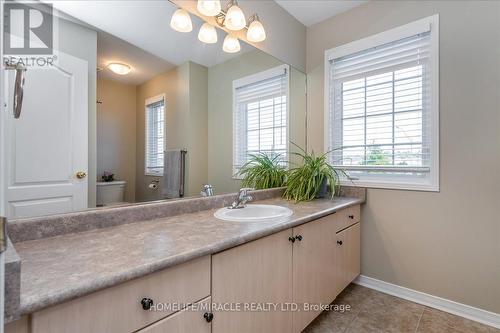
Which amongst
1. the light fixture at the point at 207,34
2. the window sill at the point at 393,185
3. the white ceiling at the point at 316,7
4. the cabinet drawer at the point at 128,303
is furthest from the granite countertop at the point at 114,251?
the white ceiling at the point at 316,7

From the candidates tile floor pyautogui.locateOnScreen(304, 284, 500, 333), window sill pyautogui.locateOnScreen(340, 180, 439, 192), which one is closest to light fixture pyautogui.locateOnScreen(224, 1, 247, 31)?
window sill pyautogui.locateOnScreen(340, 180, 439, 192)

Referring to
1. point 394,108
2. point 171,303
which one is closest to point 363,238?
point 394,108

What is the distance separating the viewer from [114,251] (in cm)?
84

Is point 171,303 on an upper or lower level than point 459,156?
lower

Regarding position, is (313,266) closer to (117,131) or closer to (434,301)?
(434,301)

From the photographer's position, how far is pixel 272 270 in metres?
1.19

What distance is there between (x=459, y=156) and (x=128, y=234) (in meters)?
2.06

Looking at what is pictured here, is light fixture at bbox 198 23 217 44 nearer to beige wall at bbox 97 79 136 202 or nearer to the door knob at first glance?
beige wall at bbox 97 79 136 202

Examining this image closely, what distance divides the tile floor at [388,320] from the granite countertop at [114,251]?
867 mm

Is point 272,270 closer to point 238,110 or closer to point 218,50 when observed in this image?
point 238,110

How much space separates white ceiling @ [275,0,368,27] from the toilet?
1973mm

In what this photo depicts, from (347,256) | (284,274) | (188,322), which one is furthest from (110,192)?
(347,256)

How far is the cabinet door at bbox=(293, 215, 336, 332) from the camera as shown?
4.43ft

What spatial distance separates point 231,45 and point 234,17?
18cm
